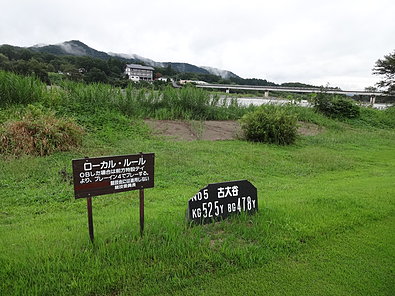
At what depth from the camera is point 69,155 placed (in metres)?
6.86

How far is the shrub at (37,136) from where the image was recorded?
6.69 meters

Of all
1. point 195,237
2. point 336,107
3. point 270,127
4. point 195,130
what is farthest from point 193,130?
point 336,107

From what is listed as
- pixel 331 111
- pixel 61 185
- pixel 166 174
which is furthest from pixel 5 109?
pixel 331 111

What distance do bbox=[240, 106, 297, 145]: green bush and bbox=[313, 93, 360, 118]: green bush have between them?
387 inches

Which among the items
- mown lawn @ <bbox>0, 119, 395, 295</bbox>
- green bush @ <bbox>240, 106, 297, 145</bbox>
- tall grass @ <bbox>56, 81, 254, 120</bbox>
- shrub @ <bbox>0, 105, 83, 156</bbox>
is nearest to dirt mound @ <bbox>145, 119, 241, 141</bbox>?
green bush @ <bbox>240, 106, 297, 145</bbox>

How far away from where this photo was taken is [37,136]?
696 centimetres

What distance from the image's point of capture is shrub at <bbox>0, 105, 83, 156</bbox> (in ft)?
21.9

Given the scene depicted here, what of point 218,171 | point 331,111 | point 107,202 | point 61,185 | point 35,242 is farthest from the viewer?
point 331,111

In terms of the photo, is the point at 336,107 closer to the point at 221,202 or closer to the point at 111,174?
the point at 221,202

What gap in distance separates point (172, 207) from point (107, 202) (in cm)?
112

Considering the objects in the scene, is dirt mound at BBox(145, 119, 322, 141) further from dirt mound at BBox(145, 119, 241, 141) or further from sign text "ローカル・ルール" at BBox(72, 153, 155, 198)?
sign text "ローカル・ルール" at BBox(72, 153, 155, 198)

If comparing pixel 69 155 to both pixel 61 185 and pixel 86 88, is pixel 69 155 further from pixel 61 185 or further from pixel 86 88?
pixel 86 88

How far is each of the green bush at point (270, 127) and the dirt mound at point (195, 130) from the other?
669 mm

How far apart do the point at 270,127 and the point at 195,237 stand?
7871 mm
